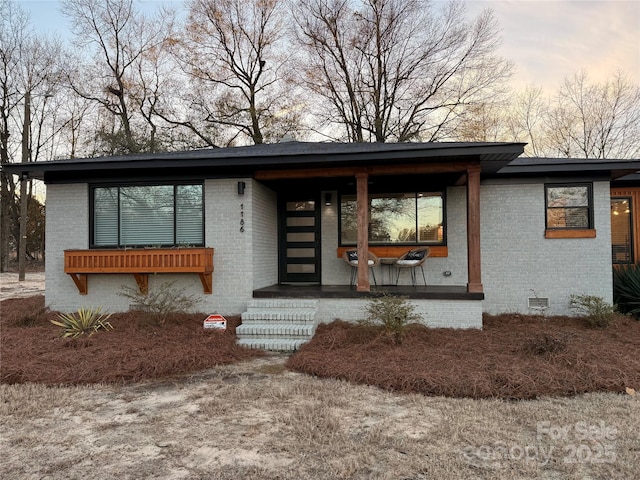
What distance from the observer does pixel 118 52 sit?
19484mm

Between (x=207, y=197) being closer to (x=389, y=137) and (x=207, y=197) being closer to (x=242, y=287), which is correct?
(x=242, y=287)

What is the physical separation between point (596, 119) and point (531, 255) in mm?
15063

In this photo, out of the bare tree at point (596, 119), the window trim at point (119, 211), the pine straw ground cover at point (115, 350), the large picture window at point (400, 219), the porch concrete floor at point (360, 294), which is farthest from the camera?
the bare tree at point (596, 119)

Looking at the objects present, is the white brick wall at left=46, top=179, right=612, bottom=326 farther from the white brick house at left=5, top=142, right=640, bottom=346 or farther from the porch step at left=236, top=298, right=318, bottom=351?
the porch step at left=236, top=298, right=318, bottom=351

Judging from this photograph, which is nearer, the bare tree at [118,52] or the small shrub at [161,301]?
the small shrub at [161,301]

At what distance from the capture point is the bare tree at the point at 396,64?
16.7m

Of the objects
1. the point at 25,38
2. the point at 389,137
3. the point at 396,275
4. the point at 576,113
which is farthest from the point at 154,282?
the point at 576,113

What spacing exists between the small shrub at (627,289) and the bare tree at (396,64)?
1115 centimetres

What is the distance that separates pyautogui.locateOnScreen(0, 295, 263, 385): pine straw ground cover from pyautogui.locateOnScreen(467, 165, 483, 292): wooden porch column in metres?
3.44

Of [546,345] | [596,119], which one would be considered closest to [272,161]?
[546,345]

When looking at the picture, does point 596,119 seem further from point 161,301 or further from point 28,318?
point 28,318

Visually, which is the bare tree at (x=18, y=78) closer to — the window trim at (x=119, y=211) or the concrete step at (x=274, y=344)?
the window trim at (x=119, y=211)

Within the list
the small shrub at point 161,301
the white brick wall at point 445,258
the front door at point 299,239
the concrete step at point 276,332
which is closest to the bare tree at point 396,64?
the front door at point 299,239

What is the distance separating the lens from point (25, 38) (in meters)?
18.6
